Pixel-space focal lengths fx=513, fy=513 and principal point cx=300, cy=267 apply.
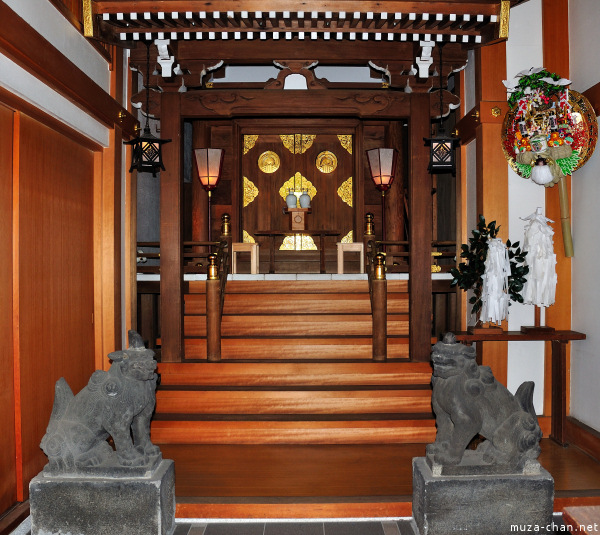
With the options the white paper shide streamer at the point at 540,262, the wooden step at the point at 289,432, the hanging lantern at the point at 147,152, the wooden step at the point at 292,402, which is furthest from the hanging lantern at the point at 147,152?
the white paper shide streamer at the point at 540,262

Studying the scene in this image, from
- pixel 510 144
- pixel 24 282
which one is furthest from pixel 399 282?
pixel 24 282

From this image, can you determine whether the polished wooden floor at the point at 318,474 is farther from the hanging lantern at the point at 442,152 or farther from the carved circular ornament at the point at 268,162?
the carved circular ornament at the point at 268,162

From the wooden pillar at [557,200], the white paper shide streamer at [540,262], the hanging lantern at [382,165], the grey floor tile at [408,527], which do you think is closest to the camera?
the grey floor tile at [408,527]

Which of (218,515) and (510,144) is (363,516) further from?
(510,144)

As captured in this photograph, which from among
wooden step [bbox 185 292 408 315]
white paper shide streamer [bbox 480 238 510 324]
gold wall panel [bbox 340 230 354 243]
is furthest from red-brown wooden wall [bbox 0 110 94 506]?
gold wall panel [bbox 340 230 354 243]

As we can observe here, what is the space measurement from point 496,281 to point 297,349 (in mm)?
2176

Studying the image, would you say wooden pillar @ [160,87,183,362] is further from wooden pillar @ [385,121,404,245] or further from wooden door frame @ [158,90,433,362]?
wooden pillar @ [385,121,404,245]

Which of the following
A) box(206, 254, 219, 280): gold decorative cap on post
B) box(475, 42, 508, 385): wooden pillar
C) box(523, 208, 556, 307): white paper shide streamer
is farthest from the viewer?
box(206, 254, 219, 280): gold decorative cap on post

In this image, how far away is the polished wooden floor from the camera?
11.5 ft

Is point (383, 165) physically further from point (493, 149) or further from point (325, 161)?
point (493, 149)

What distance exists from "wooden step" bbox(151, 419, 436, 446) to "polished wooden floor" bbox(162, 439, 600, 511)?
0.10 metres

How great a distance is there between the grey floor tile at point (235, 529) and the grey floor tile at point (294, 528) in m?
0.05

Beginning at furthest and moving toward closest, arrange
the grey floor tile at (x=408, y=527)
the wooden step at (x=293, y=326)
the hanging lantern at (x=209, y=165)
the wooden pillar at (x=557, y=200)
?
the hanging lantern at (x=209, y=165) → the wooden step at (x=293, y=326) → the wooden pillar at (x=557, y=200) → the grey floor tile at (x=408, y=527)

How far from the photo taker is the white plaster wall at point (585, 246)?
4.59 metres
